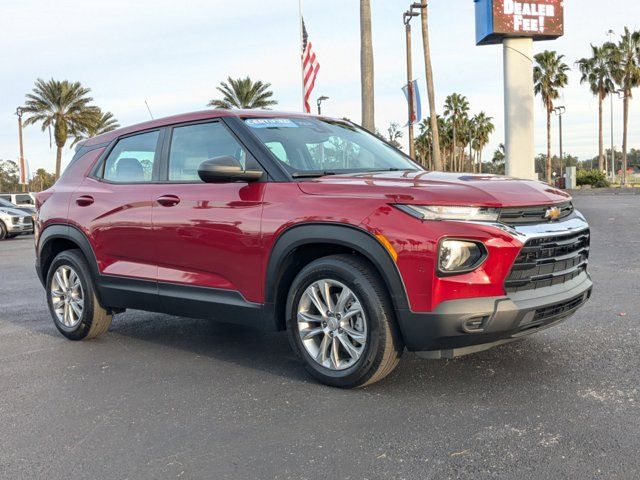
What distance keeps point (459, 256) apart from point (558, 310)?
2.66 ft

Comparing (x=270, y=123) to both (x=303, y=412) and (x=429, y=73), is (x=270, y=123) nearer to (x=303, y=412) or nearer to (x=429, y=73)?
(x=303, y=412)

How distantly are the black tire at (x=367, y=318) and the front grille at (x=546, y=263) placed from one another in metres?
0.69

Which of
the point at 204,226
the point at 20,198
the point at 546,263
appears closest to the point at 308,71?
the point at 204,226

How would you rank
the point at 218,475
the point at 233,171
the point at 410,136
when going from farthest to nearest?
the point at 410,136 < the point at 233,171 < the point at 218,475

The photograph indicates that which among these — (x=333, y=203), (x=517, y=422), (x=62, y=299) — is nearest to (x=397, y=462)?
(x=517, y=422)

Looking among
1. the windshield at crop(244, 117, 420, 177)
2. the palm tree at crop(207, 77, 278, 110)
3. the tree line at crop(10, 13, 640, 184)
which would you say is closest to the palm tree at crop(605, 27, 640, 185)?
the tree line at crop(10, 13, 640, 184)

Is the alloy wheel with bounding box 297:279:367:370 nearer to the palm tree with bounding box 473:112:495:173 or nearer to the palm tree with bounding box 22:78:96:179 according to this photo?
the palm tree with bounding box 22:78:96:179

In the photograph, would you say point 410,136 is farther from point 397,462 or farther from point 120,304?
point 397,462

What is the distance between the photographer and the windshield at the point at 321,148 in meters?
4.52

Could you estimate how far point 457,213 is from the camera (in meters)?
3.61

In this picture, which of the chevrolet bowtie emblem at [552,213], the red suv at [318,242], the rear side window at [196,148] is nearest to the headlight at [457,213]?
the red suv at [318,242]

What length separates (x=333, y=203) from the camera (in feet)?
12.9

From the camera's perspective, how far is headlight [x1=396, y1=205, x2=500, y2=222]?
360 cm

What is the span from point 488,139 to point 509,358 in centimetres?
9284
